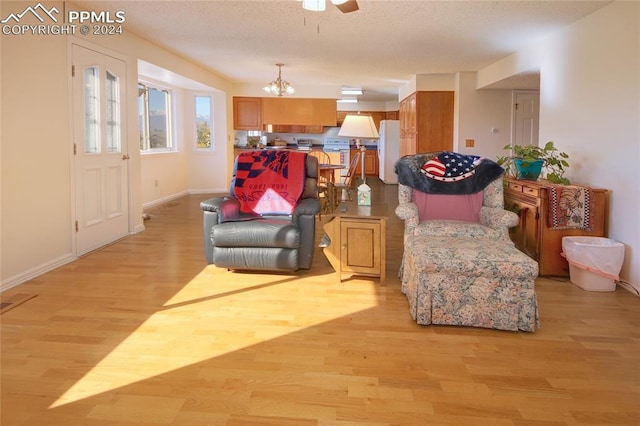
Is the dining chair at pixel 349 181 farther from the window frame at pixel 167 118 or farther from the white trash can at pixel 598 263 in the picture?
the window frame at pixel 167 118

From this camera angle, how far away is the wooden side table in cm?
378

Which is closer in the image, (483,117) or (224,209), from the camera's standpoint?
(224,209)

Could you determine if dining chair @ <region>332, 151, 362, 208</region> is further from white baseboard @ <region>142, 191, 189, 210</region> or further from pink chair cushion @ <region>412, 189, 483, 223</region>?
white baseboard @ <region>142, 191, 189, 210</region>

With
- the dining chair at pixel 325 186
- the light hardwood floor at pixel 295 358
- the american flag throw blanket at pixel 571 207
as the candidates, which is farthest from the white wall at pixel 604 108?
the dining chair at pixel 325 186

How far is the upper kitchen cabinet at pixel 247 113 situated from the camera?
10.6 meters

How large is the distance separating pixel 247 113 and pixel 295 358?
8.65 meters

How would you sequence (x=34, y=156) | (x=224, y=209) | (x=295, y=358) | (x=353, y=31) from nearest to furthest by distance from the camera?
(x=295, y=358)
(x=34, y=156)
(x=224, y=209)
(x=353, y=31)

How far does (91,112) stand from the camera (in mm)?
4875

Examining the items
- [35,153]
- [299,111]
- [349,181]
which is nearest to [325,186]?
[349,181]

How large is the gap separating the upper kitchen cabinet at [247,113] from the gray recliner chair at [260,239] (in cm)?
668

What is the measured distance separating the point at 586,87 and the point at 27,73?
481 cm

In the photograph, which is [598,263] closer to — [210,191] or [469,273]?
[469,273]

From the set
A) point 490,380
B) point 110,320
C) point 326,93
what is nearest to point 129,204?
point 110,320

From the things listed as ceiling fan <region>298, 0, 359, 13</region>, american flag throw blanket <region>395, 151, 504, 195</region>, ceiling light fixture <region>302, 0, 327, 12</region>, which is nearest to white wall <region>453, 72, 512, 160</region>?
american flag throw blanket <region>395, 151, 504, 195</region>
